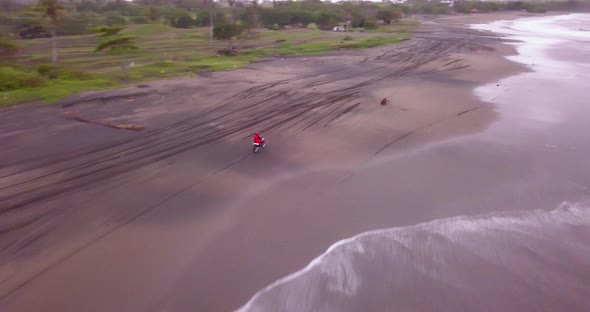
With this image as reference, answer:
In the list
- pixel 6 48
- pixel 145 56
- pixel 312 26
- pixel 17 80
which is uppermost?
pixel 312 26

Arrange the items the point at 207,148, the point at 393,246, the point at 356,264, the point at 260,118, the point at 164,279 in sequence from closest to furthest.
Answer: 1. the point at 164,279
2. the point at 356,264
3. the point at 393,246
4. the point at 207,148
5. the point at 260,118

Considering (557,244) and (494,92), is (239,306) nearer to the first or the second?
(557,244)

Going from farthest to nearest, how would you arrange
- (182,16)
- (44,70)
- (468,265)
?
(182,16) → (44,70) → (468,265)

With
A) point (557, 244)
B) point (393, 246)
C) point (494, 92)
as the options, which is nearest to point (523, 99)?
point (494, 92)

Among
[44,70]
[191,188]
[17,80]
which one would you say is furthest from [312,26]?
[191,188]

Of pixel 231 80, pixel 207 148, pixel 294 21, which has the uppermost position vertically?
pixel 294 21

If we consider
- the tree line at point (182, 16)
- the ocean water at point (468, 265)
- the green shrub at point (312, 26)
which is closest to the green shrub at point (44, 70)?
the tree line at point (182, 16)

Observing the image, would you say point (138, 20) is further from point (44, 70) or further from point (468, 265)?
point (468, 265)
